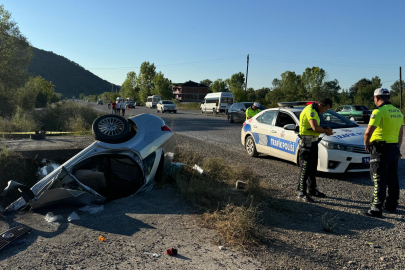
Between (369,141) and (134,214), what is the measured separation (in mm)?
3523

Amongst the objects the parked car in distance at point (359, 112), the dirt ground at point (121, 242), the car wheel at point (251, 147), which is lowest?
the dirt ground at point (121, 242)

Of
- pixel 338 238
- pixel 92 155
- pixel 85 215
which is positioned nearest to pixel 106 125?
pixel 92 155

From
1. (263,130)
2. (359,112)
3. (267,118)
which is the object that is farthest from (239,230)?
(359,112)

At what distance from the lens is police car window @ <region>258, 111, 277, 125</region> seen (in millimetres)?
8806

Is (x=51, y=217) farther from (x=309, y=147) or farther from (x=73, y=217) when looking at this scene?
(x=309, y=147)

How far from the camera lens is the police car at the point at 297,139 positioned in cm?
664

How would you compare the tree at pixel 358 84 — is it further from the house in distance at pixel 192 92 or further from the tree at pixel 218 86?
the house in distance at pixel 192 92

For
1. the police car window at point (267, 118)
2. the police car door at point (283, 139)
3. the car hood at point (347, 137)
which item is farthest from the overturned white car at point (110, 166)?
the police car window at point (267, 118)

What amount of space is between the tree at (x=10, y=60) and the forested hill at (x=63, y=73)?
108 meters

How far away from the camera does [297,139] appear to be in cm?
758

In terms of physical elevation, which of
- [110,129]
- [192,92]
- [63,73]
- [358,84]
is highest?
[63,73]

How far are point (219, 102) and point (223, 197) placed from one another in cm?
2991

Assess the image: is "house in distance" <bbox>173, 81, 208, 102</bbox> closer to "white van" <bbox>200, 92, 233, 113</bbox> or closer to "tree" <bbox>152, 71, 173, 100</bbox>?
"tree" <bbox>152, 71, 173, 100</bbox>

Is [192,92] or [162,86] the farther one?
[192,92]
